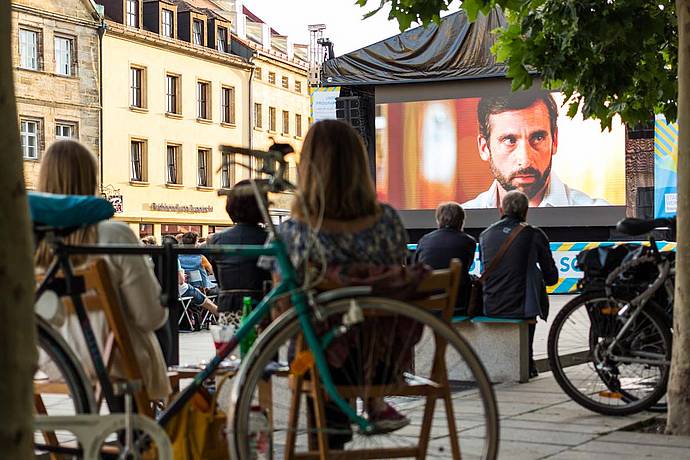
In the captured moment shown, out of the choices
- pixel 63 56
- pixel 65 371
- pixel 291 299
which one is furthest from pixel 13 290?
pixel 63 56

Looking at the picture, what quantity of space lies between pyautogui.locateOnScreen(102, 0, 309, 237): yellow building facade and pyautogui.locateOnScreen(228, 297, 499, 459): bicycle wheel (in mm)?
44017

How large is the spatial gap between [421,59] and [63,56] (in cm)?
2159

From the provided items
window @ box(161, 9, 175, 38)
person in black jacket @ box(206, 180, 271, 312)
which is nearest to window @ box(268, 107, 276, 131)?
window @ box(161, 9, 175, 38)

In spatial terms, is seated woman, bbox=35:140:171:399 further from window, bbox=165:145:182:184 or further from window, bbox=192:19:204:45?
window, bbox=192:19:204:45

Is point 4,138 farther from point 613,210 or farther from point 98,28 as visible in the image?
point 98,28

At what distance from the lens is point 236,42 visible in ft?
203

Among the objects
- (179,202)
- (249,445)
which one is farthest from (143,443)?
(179,202)

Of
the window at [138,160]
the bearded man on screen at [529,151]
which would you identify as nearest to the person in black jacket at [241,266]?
the bearded man on screen at [529,151]

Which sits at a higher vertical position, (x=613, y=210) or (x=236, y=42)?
(x=236, y=42)

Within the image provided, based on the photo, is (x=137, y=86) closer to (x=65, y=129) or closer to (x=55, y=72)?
(x=65, y=129)

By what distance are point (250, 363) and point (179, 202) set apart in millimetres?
50933

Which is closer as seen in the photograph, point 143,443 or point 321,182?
point 143,443

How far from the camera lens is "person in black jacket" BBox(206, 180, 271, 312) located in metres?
7.79

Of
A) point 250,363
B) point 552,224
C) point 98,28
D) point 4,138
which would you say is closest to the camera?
point 4,138
